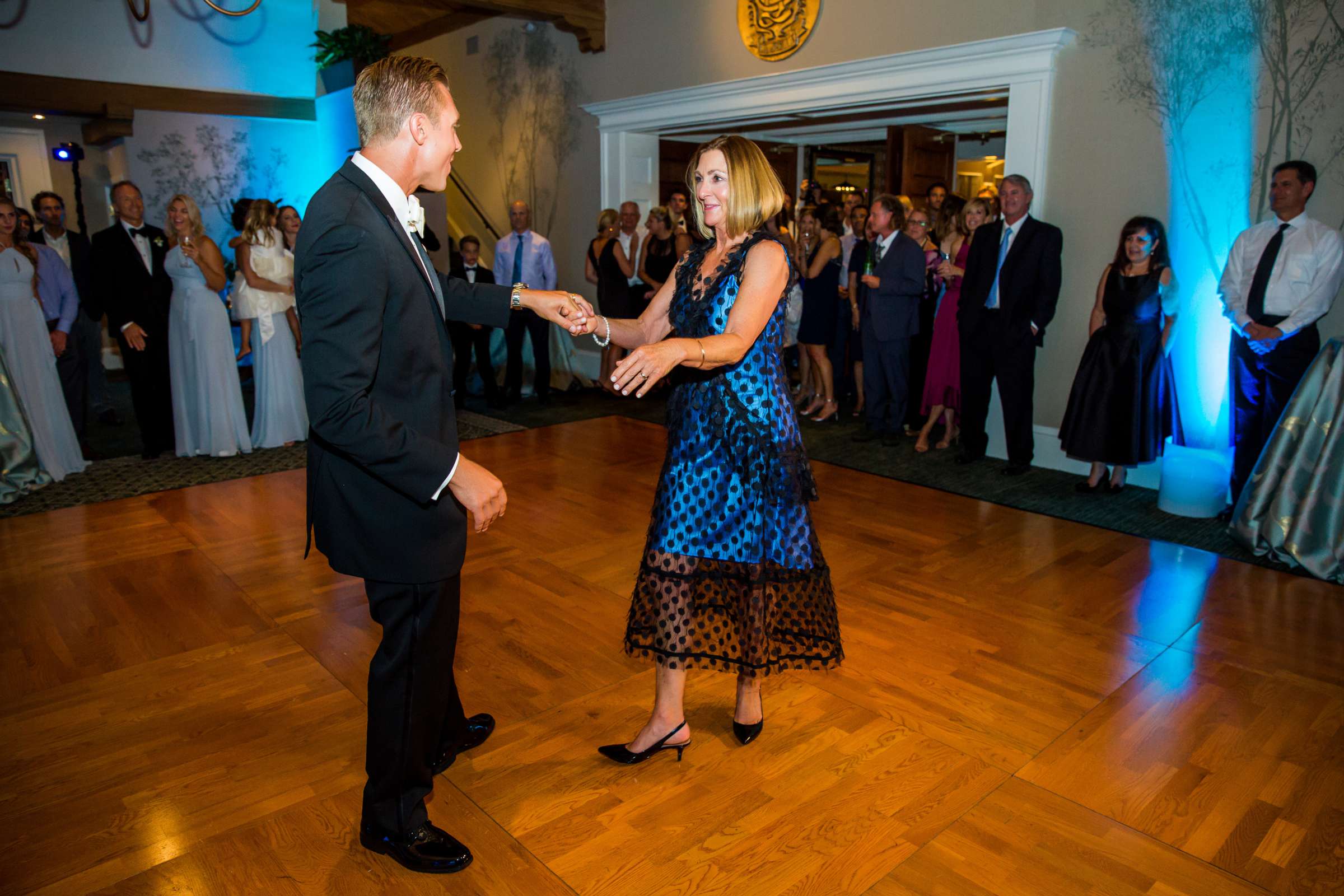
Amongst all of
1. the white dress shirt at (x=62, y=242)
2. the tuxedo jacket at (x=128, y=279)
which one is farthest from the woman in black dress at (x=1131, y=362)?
the white dress shirt at (x=62, y=242)

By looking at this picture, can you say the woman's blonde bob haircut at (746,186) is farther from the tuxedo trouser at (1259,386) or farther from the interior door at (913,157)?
the interior door at (913,157)

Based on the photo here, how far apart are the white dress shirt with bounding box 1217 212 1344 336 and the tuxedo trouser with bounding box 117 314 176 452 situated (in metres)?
6.16

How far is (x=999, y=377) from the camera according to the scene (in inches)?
212

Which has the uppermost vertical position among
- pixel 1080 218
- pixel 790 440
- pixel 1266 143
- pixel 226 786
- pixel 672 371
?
pixel 1266 143

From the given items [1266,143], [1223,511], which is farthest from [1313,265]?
[1223,511]

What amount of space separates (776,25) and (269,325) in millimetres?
4151

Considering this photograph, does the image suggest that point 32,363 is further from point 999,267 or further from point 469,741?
point 999,267

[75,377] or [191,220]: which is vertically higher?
[191,220]

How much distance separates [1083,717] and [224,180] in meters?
10.4

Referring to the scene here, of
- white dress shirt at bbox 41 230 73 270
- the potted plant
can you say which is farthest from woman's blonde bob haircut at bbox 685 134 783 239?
the potted plant

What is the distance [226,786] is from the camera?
89.4 inches

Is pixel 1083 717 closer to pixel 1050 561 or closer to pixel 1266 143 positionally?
pixel 1050 561

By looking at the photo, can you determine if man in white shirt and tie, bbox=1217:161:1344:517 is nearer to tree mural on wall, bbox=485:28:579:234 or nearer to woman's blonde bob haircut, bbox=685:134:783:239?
woman's blonde bob haircut, bbox=685:134:783:239

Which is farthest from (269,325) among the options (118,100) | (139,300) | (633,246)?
(118,100)
